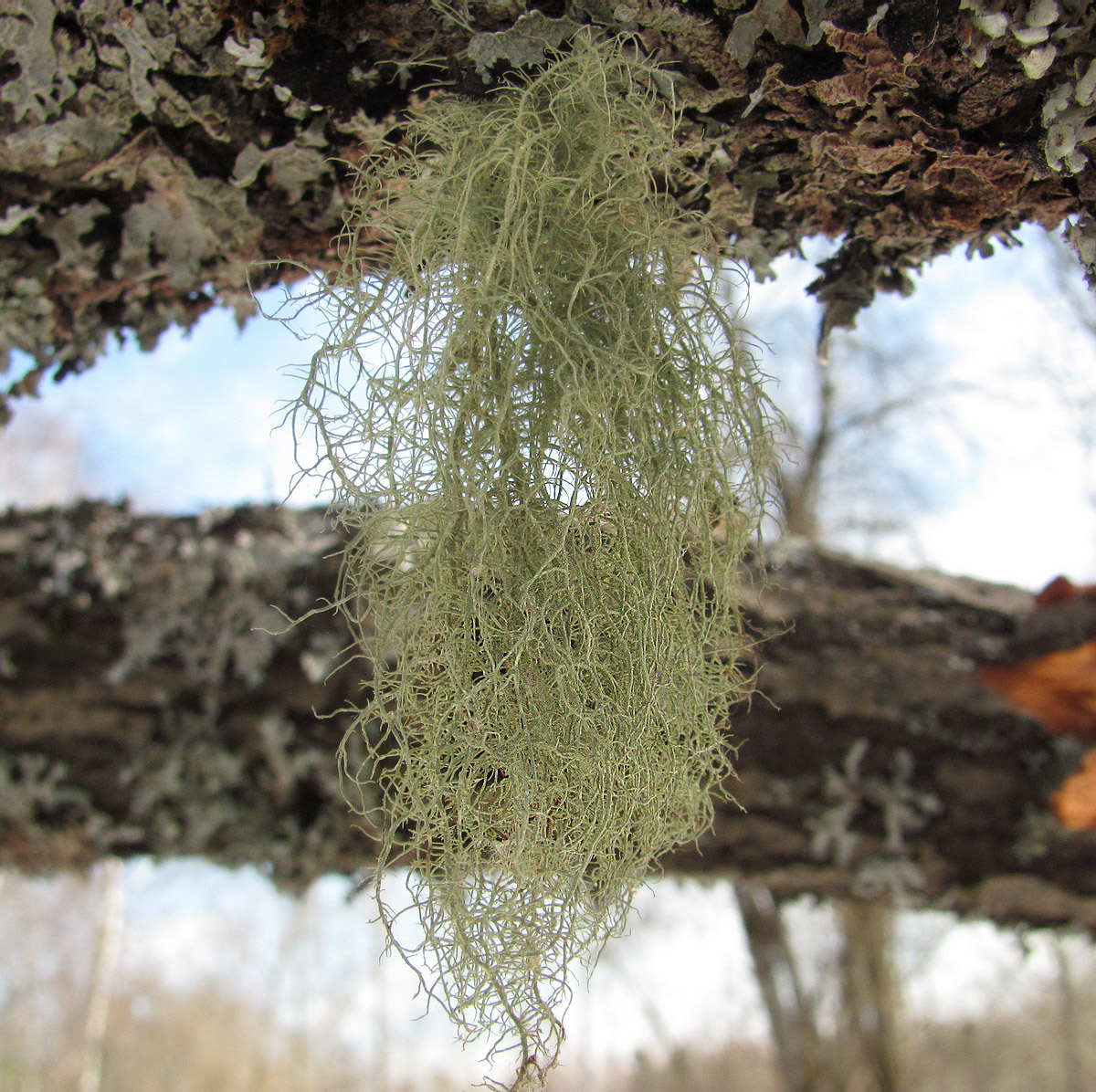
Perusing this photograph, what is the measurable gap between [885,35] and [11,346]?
1078 mm

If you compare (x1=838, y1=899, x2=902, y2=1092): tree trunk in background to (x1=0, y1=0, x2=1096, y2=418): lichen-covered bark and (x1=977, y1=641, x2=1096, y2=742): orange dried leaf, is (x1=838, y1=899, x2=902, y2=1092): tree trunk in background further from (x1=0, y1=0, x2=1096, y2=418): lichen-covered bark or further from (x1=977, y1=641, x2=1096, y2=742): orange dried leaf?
(x1=0, y1=0, x2=1096, y2=418): lichen-covered bark

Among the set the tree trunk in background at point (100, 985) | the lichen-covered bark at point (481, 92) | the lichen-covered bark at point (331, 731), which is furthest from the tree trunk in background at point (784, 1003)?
the tree trunk in background at point (100, 985)

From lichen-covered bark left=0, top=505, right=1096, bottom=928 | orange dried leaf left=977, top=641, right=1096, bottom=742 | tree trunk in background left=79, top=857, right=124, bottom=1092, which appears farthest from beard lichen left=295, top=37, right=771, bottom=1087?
tree trunk in background left=79, top=857, right=124, bottom=1092

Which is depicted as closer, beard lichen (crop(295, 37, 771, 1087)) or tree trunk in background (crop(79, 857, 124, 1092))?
beard lichen (crop(295, 37, 771, 1087))

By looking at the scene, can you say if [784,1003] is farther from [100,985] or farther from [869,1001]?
[100,985]

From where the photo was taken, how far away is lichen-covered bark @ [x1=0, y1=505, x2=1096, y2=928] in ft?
4.62

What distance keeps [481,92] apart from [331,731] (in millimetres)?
1074

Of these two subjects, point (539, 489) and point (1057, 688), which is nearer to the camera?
point (539, 489)

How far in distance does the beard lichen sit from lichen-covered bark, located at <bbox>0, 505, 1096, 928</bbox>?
2.34 ft

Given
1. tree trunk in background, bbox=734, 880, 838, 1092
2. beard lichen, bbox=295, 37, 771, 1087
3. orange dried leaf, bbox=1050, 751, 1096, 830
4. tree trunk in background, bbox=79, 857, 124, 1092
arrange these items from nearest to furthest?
beard lichen, bbox=295, 37, 771, 1087, orange dried leaf, bbox=1050, 751, 1096, 830, tree trunk in background, bbox=734, 880, 838, 1092, tree trunk in background, bbox=79, 857, 124, 1092

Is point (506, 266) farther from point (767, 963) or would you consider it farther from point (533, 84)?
point (767, 963)

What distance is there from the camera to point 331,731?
4.73 ft


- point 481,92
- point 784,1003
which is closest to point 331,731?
point 481,92

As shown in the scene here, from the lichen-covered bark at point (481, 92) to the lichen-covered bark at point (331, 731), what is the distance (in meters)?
0.65
